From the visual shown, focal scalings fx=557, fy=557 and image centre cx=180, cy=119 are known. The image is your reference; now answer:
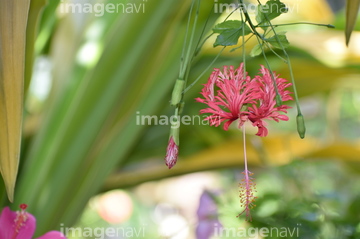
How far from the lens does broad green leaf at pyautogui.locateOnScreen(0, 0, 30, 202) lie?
0.82 feet

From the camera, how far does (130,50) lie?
51 cm

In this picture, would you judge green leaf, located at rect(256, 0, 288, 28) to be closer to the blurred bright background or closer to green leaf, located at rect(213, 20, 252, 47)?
green leaf, located at rect(213, 20, 252, 47)

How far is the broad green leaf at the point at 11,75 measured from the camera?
25 cm

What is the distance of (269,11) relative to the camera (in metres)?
0.26

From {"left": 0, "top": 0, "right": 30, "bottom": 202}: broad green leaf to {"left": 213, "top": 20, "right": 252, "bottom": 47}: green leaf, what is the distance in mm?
87

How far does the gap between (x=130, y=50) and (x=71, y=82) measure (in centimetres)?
9

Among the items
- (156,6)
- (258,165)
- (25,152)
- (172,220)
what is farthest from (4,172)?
(172,220)

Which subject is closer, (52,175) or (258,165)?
(52,175)

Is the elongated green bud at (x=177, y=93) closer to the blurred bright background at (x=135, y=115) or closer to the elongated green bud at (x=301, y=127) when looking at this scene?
the elongated green bud at (x=301, y=127)

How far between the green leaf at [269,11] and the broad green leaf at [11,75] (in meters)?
0.11

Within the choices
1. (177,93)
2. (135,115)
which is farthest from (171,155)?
(135,115)

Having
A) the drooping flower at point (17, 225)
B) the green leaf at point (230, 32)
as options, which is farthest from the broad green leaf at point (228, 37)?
the drooping flower at point (17, 225)

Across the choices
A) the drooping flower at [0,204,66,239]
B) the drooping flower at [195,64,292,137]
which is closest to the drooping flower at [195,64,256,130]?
the drooping flower at [195,64,292,137]

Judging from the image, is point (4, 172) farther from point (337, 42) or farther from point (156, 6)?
point (337, 42)
